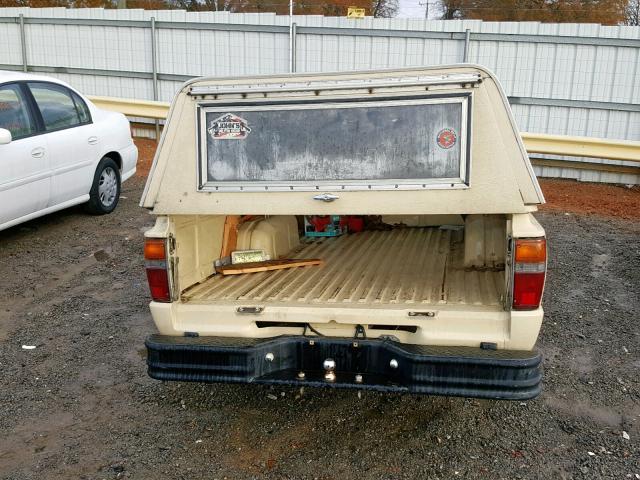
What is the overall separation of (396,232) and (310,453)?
2.79m

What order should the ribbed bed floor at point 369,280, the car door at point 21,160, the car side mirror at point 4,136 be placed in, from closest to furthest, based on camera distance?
the ribbed bed floor at point 369,280 < the car side mirror at point 4,136 < the car door at point 21,160

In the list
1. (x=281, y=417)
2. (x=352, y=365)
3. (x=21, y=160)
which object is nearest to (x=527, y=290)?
(x=352, y=365)

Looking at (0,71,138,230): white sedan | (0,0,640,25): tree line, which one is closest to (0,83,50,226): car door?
(0,71,138,230): white sedan

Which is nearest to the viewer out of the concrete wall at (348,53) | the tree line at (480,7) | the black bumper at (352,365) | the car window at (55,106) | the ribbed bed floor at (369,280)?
the black bumper at (352,365)

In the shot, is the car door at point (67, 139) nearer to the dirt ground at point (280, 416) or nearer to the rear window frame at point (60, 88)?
the rear window frame at point (60, 88)

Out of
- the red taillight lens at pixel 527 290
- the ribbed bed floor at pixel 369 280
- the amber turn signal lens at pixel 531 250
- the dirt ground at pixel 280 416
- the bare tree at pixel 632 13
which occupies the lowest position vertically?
the dirt ground at pixel 280 416

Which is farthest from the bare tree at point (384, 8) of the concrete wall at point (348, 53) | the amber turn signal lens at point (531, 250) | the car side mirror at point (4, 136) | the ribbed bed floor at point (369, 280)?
the amber turn signal lens at point (531, 250)

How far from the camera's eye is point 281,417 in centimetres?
391

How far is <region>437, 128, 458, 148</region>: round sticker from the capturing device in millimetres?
3197

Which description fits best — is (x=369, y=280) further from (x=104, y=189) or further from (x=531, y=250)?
(x=104, y=189)

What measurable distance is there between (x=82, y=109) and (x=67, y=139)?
0.66m

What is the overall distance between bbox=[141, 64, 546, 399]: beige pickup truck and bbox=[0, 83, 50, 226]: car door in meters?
3.48

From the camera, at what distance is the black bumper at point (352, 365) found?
3117 mm

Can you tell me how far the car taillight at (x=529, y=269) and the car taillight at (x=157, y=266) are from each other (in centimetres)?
186
